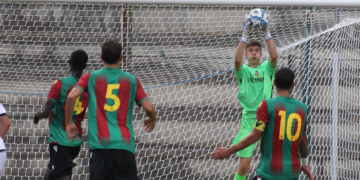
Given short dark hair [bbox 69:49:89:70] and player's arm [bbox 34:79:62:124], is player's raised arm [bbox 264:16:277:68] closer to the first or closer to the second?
short dark hair [bbox 69:49:89:70]

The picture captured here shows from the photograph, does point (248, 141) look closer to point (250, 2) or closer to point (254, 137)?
point (254, 137)

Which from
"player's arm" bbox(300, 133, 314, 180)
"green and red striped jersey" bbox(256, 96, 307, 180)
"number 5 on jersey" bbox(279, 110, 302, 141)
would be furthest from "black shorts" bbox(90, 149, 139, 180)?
"player's arm" bbox(300, 133, 314, 180)

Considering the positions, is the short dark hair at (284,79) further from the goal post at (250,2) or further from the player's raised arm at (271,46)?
the goal post at (250,2)

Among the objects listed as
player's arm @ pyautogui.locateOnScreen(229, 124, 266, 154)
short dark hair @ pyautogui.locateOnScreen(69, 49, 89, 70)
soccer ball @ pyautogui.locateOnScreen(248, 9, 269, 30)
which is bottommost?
player's arm @ pyautogui.locateOnScreen(229, 124, 266, 154)

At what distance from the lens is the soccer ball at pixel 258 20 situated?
15.1ft

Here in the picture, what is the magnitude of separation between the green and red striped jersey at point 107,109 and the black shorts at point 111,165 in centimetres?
4

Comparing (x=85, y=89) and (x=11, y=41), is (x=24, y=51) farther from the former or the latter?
(x=85, y=89)

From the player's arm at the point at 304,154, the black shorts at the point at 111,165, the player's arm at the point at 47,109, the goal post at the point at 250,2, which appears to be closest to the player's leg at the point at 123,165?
the black shorts at the point at 111,165

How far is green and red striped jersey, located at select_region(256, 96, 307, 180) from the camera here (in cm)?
353

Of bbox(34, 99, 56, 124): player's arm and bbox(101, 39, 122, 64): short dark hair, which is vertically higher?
bbox(101, 39, 122, 64): short dark hair

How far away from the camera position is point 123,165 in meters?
3.71

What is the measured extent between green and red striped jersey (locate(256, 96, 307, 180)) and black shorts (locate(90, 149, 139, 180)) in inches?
37.9

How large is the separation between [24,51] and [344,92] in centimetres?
398

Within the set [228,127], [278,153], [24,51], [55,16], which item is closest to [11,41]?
[24,51]
